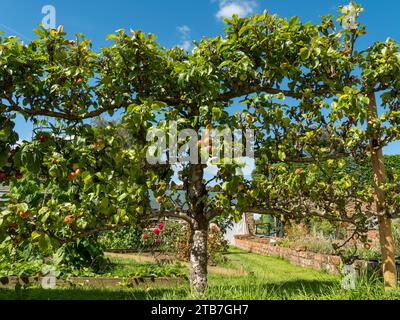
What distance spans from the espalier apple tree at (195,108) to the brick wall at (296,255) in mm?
2133

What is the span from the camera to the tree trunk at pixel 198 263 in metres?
→ 5.09

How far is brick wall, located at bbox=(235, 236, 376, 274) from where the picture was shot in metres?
9.19

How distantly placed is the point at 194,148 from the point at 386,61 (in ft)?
9.49

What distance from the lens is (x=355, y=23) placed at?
5719mm

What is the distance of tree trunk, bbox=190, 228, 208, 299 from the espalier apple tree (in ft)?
0.04

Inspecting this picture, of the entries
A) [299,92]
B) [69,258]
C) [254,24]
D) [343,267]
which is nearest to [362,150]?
[299,92]

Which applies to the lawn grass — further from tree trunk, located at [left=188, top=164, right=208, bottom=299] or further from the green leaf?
the green leaf

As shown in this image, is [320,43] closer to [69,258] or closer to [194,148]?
[194,148]

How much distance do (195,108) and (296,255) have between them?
295 inches

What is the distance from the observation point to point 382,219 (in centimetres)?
562
